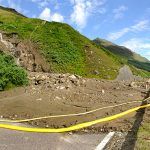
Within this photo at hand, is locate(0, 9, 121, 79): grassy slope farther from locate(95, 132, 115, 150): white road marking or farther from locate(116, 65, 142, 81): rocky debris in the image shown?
locate(95, 132, 115, 150): white road marking

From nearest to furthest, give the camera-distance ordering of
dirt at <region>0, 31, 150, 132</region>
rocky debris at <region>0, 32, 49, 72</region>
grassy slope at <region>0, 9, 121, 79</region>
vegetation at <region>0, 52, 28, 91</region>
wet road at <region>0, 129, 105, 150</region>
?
wet road at <region>0, 129, 105, 150</region> → dirt at <region>0, 31, 150, 132</region> → vegetation at <region>0, 52, 28, 91</region> → rocky debris at <region>0, 32, 49, 72</region> → grassy slope at <region>0, 9, 121, 79</region>

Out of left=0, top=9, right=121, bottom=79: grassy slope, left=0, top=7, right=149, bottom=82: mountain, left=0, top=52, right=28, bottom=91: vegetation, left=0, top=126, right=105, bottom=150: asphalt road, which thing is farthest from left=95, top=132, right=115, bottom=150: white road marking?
left=0, top=9, right=121, bottom=79: grassy slope

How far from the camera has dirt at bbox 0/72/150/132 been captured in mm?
12453

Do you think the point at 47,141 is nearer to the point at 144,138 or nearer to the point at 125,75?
the point at 144,138

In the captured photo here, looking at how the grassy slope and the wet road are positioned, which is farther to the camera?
the grassy slope

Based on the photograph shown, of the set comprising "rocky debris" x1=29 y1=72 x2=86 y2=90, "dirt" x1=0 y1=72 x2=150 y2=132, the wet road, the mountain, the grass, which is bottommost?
the wet road

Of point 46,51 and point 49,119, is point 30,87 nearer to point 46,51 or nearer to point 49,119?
point 49,119

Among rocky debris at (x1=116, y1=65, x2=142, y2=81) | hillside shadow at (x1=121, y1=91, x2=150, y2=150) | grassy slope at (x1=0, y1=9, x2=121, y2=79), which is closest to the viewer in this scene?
hillside shadow at (x1=121, y1=91, x2=150, y2=150)

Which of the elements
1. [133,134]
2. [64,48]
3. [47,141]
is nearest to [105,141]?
[133,134]

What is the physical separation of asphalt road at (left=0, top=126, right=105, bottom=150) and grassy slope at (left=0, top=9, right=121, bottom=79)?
23.8 metres

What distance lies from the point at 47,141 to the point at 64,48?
29.9 m

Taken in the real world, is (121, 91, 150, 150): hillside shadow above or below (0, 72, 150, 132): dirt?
below

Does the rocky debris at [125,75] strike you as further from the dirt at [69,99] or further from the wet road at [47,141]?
the wet road at [47,141]

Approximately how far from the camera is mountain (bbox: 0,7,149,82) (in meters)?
33.8
